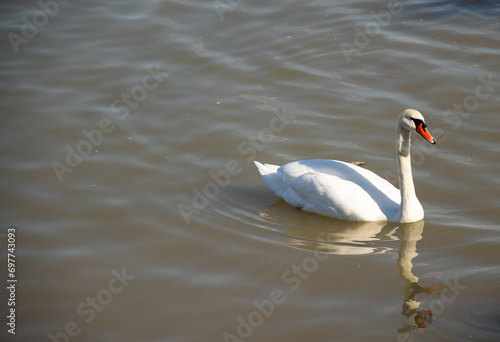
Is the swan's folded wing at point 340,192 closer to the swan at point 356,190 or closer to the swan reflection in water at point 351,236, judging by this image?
the swan at point 356,190

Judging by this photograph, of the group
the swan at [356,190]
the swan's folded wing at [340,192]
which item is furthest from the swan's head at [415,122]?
the swan's folded wing at [340,192]

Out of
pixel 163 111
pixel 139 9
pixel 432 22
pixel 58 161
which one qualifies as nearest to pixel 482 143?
pixel 432 22

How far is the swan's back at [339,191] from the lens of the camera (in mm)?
6941

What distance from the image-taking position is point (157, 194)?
25.1 feet

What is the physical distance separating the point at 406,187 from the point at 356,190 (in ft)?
1.71

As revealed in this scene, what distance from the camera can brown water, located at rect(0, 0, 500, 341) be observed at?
591 centimetres

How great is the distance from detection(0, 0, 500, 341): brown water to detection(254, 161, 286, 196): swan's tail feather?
214 mm

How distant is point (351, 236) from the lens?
687 cm

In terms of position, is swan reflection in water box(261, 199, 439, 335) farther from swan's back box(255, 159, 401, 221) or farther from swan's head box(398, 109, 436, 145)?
swan's head box(398, 109, 436, 145)

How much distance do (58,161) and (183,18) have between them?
14.3 ft

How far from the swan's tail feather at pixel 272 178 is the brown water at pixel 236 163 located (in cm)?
21

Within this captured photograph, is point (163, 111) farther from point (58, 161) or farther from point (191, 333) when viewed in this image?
point (191, 333)

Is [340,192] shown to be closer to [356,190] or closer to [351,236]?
[356,190]

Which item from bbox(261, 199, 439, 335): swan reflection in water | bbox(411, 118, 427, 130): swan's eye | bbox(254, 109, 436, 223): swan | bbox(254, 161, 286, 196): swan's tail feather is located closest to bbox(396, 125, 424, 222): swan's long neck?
bbox(254, 109, 436, 223): swan
